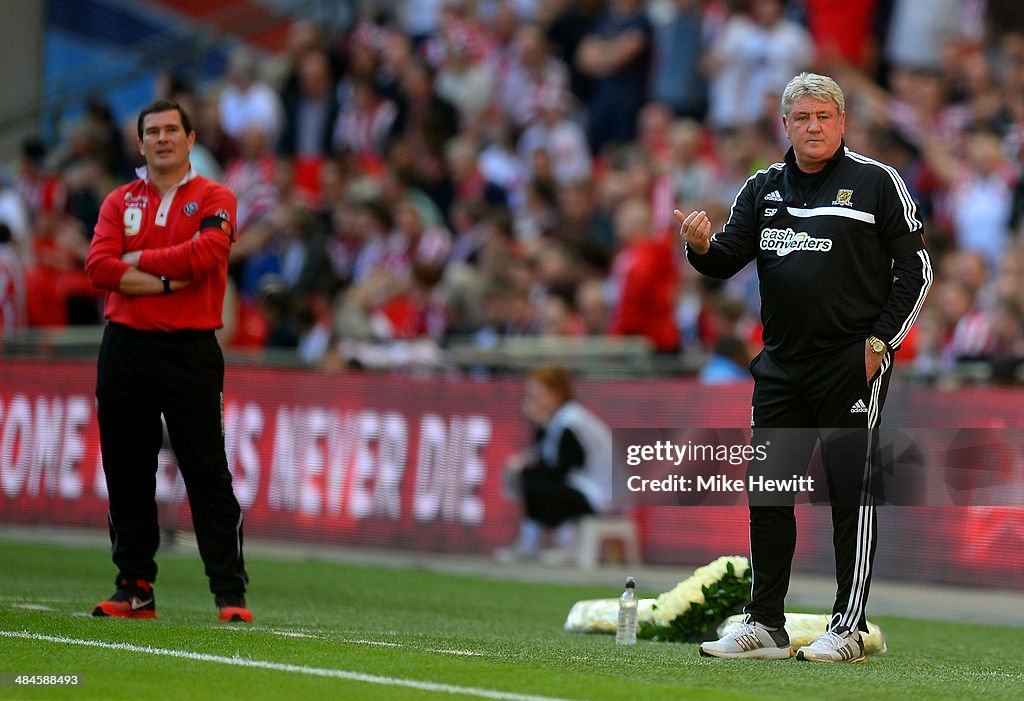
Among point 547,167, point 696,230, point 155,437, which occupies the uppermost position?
point 547,167

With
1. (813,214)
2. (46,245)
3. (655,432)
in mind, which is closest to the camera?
(813,214)

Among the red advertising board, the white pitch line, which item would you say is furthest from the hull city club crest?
the red advertising board

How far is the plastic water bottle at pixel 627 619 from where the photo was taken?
8.95 meters

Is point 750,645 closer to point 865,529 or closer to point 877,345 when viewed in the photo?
point 865,529

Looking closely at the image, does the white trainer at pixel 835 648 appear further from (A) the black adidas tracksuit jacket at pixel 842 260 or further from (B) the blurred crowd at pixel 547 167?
(B) the blurred crowd at pixel 547 167

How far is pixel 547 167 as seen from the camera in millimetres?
20016

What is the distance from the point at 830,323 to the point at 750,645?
145cm

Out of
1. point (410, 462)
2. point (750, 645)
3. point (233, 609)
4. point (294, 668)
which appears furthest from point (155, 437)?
point (410, 462)

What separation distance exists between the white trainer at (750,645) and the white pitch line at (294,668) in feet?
5.48

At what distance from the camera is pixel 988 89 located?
17.3m

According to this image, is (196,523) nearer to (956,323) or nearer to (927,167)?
(956,323)

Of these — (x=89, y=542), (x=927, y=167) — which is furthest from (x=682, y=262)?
(x=89, y=542)

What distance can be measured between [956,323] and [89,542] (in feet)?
25.1

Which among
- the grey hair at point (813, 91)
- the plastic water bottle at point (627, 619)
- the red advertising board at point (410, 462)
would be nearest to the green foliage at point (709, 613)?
the plastic water bottle at point (627, 619)
